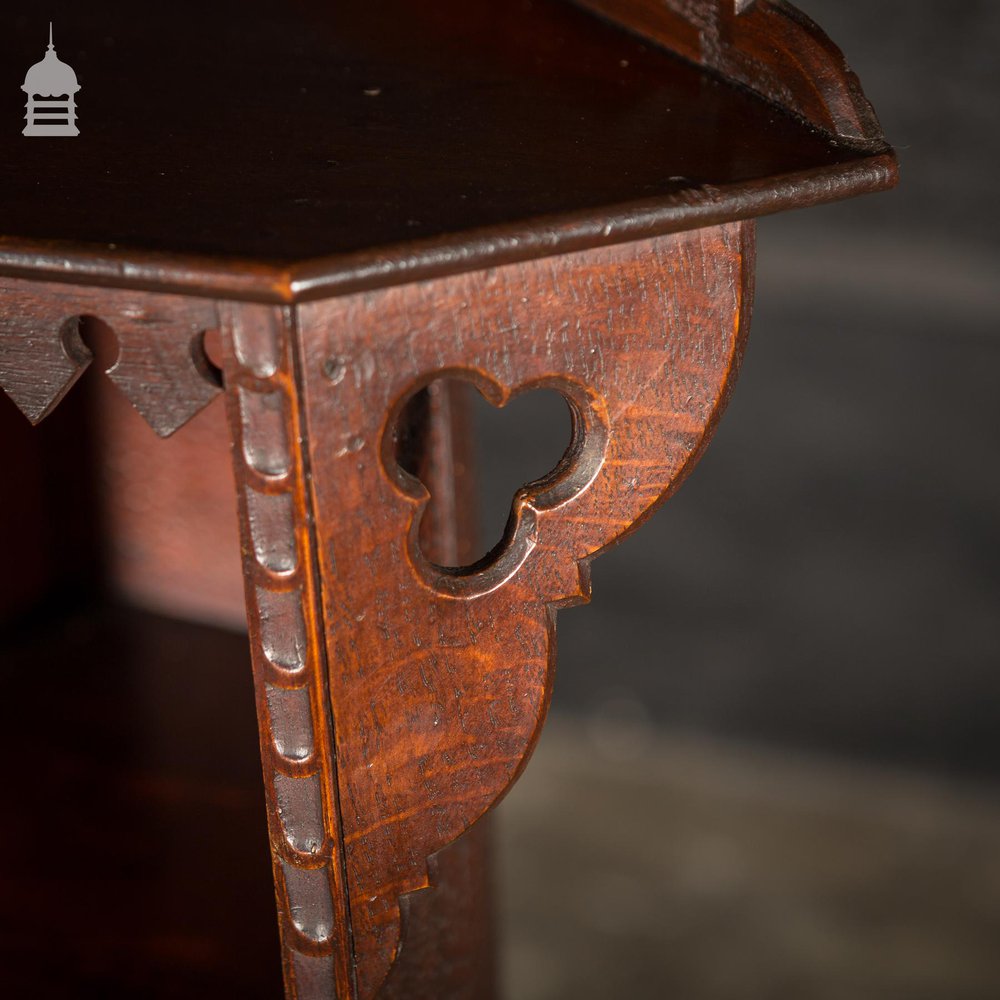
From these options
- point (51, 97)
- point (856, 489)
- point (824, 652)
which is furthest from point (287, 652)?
point (824, 652)

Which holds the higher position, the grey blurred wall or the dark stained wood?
the dark stained wood

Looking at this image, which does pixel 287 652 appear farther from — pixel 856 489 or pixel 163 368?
pixel 856 489

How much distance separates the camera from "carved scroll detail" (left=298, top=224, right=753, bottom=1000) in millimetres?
574

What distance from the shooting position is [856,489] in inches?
95.3

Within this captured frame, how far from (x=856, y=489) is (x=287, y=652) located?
195 cm

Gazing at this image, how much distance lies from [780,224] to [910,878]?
1.10 meters

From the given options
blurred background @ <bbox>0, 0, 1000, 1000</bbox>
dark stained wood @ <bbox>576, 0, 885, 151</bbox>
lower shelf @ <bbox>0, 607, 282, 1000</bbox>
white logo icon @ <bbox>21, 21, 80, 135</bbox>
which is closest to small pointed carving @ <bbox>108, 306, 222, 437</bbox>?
white logo icon @ <bbox>21, 21, 80, 135</bbox>

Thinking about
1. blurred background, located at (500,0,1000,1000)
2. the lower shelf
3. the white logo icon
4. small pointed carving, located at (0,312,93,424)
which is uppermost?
the white logo icon

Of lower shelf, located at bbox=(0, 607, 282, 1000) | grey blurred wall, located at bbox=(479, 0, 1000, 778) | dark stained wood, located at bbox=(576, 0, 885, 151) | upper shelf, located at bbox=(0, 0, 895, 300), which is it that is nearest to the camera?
upper shelf, located at bbox=(0, 0, 895, 300)

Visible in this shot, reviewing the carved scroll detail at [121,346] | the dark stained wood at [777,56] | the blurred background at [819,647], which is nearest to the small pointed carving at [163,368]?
the carved scroll detail at [121,346]

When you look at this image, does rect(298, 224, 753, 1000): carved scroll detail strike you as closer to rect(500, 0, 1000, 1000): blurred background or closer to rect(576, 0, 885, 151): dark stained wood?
rect(576, 0, 885, 151): dark stained wood

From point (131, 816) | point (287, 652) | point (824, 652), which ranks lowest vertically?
point (824, 652)

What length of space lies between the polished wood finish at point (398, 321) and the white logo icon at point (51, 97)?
1cm

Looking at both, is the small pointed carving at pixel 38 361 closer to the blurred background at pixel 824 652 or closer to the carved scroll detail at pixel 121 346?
the carved scroll detail at pixel 121 346
